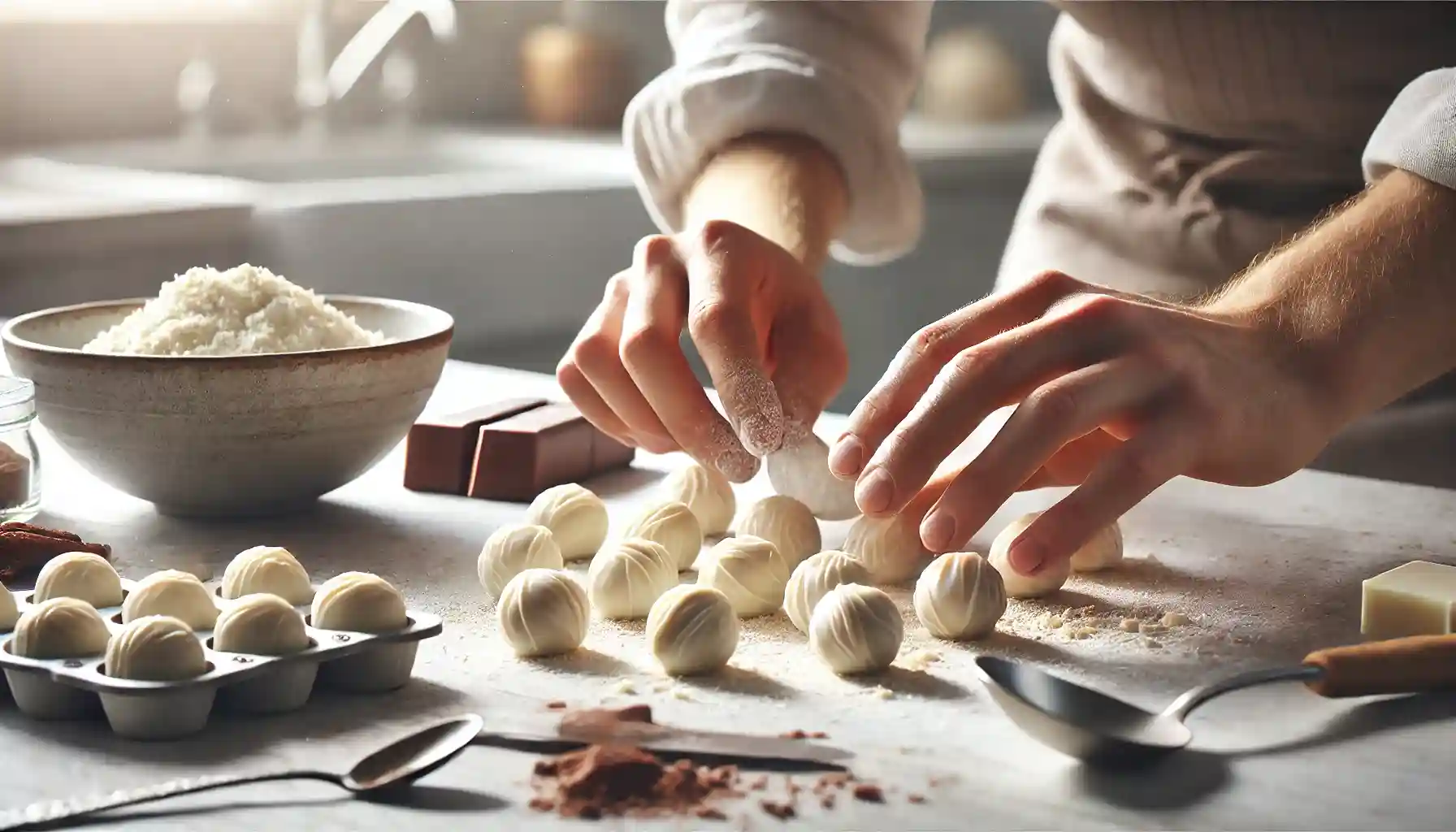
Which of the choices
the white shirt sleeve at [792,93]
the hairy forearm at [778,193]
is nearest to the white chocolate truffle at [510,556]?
the hairy forearm at [778,193]

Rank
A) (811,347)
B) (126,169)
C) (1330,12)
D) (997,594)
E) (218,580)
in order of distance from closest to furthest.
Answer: (997,594) → (218,580) → (811,347) → (1330,12) → (126,169)

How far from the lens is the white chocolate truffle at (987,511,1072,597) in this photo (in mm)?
1123

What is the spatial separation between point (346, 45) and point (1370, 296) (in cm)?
343

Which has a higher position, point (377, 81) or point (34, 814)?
point (377, 81)

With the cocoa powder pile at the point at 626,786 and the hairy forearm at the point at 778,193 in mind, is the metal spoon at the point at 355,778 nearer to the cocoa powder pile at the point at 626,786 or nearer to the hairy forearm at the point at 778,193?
the cocoa powder pile at the point at 626,786

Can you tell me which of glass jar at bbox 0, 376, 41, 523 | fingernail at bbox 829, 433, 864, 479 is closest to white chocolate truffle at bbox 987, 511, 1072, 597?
fingernail at bbox 829, 433, 864, 479

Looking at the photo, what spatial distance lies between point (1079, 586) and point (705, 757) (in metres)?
0.45

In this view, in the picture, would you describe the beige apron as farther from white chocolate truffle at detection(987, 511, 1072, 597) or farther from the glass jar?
the glass jar

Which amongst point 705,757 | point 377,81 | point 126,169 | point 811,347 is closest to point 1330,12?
point 811,347

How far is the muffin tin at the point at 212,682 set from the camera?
2.75 feet

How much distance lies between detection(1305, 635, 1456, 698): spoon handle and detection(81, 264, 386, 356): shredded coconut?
81 cm

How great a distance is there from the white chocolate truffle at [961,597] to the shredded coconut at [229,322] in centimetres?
55

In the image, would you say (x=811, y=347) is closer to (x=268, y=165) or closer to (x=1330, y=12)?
(x=1330, y=12)

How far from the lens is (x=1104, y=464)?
107 centimetres
